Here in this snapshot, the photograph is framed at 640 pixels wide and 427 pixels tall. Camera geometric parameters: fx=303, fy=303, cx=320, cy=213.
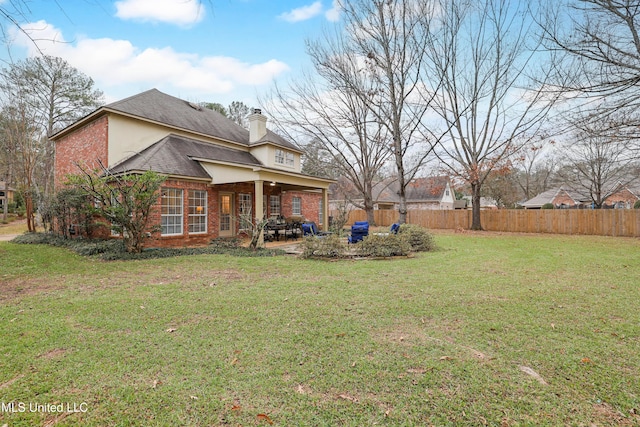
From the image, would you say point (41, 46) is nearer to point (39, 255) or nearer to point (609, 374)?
point (609, 374)

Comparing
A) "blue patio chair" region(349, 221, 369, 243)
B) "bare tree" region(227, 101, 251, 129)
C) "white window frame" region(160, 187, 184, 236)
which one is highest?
"bare tree" region(227, 101, 251, 129)

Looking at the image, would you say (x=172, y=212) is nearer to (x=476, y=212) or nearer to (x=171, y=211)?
(x=171, y=211)

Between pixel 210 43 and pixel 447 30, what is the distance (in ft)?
53.3

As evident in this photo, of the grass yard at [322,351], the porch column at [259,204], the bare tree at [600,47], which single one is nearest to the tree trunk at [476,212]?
the bare tree at [600,47]

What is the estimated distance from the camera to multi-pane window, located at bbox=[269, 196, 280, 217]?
55.6 ft

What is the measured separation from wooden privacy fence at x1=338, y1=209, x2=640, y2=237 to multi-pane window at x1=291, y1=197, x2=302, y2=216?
1085 cm

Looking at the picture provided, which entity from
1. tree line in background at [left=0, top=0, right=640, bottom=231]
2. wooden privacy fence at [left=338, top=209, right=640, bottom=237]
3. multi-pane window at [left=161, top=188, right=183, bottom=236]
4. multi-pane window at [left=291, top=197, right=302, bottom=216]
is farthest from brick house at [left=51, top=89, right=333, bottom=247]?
wooden privacy fence at [left=338, top=209, right=640, bottom=237]

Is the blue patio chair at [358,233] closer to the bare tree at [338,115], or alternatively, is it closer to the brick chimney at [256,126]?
the bare tree at [338,115]

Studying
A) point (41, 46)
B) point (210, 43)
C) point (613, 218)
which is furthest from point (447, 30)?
point (41, 46)

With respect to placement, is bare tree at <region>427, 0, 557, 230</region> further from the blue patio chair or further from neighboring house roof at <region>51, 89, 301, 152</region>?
neighboring house roof at <region>51, 89, 301, 152</region>

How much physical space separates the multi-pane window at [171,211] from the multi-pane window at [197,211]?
1.53ft

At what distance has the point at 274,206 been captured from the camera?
56.5ft

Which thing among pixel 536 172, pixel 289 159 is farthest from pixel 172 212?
pixel 536 172

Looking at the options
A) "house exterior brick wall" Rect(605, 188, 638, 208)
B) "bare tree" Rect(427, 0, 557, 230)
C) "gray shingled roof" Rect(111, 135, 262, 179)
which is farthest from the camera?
"house exterior brick wall" Rect(605, 188, 638, 208)
